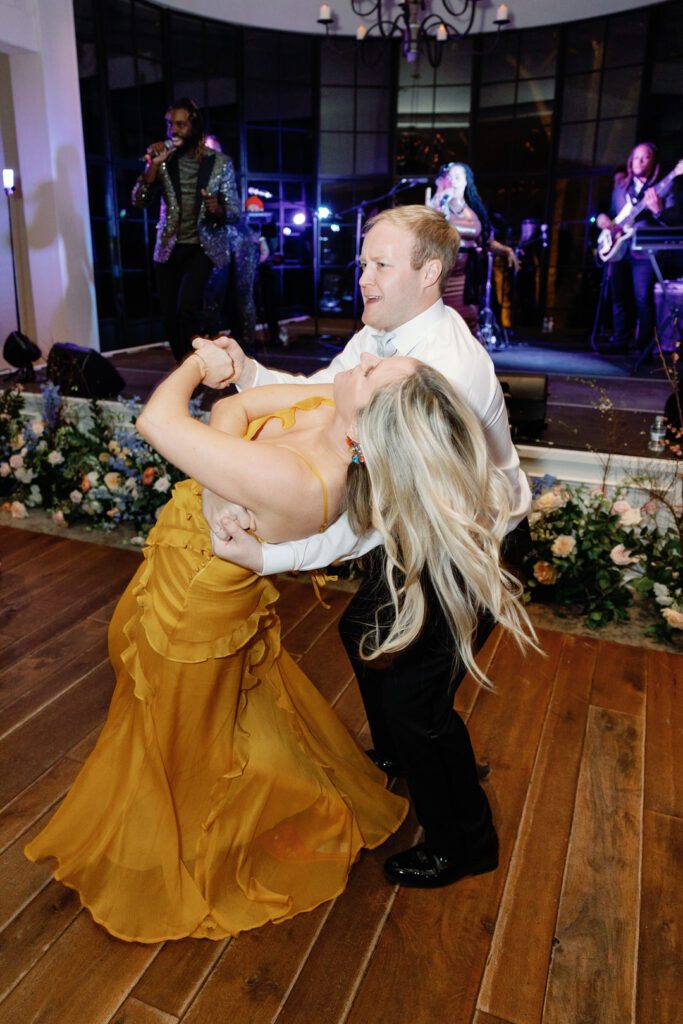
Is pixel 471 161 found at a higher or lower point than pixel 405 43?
lower

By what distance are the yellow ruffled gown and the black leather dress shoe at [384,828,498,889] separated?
12cm

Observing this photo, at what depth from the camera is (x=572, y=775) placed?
7.51 feet

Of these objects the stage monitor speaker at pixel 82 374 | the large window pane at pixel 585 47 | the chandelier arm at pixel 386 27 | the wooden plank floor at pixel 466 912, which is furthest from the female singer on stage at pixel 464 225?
the wooden plank floor at pixel 466 912

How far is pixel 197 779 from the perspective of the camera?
6.02 feet

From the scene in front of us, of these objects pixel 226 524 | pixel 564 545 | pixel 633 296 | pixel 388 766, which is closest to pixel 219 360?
pixel 226 524

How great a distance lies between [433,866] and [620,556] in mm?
1684

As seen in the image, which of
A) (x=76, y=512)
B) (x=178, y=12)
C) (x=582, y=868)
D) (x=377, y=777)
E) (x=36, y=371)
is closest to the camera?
(x=582, y=868)

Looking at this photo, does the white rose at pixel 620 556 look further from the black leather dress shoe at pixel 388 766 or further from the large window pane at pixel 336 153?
the large window pane at pixel 336 153

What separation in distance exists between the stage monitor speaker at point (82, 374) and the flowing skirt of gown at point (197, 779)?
361cm

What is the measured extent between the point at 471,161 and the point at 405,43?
2411 mm

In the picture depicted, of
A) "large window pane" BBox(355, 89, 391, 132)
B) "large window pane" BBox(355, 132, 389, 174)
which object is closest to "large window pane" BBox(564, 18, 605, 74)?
"large window pane" BBox(355, 89, 391, 132)

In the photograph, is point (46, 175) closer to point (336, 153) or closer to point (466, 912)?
point (336, 153)

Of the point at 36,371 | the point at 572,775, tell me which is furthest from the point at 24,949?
the point at 36,371

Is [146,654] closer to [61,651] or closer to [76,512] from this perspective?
[61,651]
